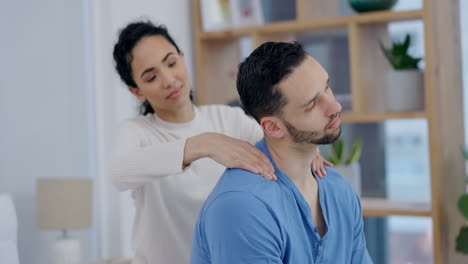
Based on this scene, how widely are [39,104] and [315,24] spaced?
1358mm

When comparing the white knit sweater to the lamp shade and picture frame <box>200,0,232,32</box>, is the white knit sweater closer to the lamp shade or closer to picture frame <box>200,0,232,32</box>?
the lamp shade

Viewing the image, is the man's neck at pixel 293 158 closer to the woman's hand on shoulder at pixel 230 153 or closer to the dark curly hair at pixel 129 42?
the woman's hand on shoulder at pixel 230 153

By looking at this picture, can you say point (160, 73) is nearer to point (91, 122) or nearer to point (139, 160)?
point (139, 160)

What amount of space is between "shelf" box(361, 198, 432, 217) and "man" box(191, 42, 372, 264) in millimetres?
1444

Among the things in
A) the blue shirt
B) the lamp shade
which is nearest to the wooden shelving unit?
the lamp shade

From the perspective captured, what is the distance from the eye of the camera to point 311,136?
1.46 m

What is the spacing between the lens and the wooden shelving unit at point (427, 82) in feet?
9.39

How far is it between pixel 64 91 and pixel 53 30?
27cm

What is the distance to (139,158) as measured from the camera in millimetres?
1629

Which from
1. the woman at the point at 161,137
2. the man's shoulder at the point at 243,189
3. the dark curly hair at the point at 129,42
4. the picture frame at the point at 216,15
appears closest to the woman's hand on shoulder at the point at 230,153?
the man's shoulder at the point at 243,189

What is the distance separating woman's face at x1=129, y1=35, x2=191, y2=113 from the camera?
1770mm

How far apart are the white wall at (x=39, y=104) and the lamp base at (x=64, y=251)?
14 centimetres

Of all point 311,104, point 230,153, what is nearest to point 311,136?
point 311,104

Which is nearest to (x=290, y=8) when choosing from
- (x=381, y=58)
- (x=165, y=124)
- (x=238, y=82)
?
(x=381, y=58)
